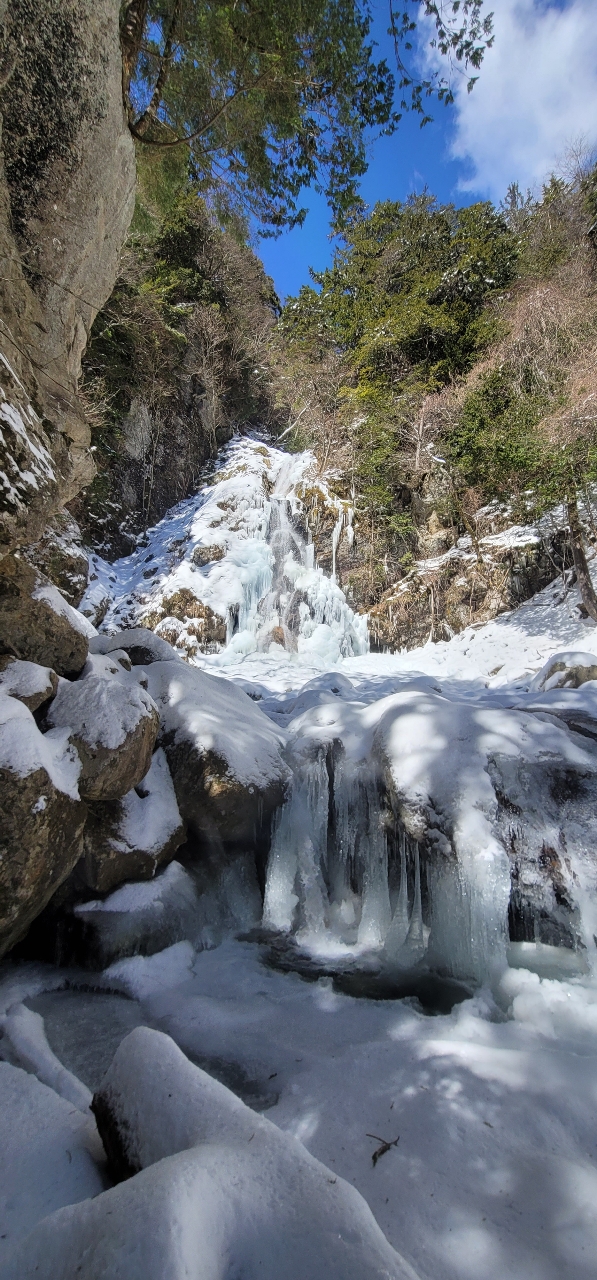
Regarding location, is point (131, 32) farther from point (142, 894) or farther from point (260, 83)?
point (142, 894)

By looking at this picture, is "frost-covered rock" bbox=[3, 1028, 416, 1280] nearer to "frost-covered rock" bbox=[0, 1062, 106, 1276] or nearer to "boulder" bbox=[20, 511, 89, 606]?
"frost-covered rock" bbox=[0, 1062, 106, 1276]

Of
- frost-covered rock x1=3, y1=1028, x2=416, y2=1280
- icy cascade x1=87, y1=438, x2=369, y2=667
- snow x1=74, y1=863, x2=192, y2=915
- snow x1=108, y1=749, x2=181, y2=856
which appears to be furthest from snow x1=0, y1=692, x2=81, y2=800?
icy cascade x1=87, y1=438, x2=369, y2=667

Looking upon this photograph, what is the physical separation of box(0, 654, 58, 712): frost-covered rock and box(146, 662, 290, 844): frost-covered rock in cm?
133

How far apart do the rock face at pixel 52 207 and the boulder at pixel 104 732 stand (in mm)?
1234

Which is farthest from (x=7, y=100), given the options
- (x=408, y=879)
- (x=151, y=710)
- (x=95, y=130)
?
(x=408, y=879)

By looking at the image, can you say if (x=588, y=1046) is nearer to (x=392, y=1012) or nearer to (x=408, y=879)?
(x=392, y=1012)

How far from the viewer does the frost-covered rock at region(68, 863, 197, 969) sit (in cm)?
350

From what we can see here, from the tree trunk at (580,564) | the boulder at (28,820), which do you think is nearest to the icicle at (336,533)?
the tree trunk at (580,564)

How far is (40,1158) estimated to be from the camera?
64.2 inches

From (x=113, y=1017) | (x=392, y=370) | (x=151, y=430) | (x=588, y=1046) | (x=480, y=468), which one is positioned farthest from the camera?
(x=151, y=430)

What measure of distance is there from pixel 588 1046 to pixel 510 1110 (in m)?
0.72

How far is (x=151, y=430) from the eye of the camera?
16.6 meters

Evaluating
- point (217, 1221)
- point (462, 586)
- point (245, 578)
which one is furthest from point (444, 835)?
point (245, 578)

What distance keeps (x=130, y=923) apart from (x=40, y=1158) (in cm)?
204
